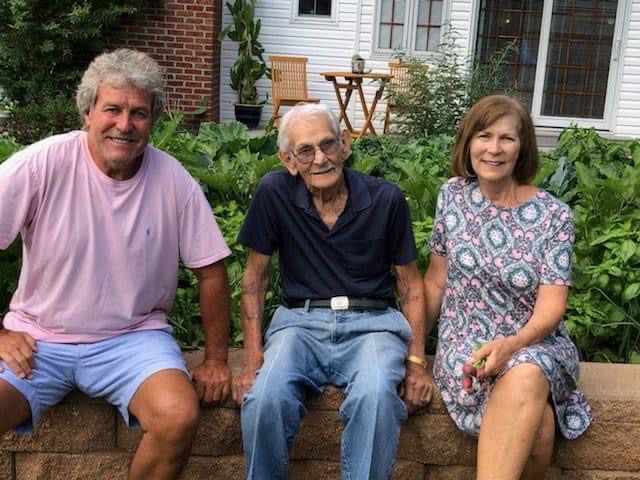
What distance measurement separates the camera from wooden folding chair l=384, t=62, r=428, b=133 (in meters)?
9.27

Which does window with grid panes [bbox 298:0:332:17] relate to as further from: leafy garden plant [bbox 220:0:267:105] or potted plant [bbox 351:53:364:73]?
potted plant [bbox 351:53:364:73]

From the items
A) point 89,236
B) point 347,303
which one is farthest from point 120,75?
point 347,303

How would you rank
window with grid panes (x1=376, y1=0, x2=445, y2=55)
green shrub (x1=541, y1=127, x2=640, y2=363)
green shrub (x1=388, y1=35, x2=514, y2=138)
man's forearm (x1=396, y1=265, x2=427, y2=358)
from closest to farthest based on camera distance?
1. man's forearm (x1=396, y1=265, x2=427, y2=358)
2. green shrub (x1=541, y1=127, x2=640, y2=363)
3. green shrub (x1=388, y1=35, x2=514, y2=138)
4. window with grid panes (x1=376, y1=0, x2=445, y2=55)

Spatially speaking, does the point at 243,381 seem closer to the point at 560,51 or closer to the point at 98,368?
the point at 98,368

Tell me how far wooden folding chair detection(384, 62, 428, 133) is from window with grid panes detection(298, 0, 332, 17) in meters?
1.14

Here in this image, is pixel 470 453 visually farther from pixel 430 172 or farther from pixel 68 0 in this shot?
pixel 68 0

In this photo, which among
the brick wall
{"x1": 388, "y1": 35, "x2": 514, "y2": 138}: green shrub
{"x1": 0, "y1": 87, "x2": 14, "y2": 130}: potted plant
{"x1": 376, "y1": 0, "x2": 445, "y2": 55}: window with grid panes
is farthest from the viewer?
{"x1": 376, "y1": 0, "x2": 445, "y2": 55}: window with grid panes

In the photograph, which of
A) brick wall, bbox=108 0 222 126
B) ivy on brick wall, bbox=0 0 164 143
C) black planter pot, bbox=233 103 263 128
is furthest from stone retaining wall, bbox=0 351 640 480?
black planter pot, bbox=233 103 263 128

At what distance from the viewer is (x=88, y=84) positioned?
2.29 metres

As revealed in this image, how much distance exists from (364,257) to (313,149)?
38 cm

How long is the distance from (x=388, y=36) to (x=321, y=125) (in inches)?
321

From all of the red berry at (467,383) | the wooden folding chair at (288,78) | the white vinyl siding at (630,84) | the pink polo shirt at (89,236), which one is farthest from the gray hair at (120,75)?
the white vinyl siding at (630,84)

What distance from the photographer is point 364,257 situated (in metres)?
2.54

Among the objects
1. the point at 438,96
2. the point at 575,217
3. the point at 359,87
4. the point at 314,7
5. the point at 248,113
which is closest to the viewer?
the point at 575,217
